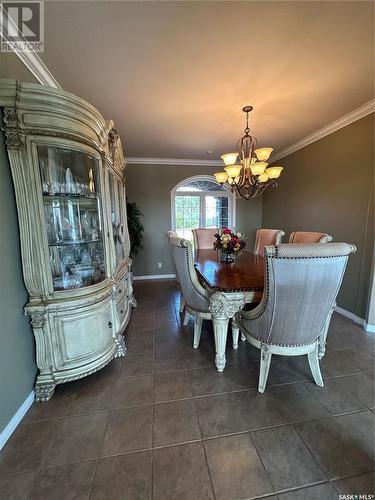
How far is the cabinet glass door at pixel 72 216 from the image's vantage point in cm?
153

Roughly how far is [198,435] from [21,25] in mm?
2857

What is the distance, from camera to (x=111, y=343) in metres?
1.88

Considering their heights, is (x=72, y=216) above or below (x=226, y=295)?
above

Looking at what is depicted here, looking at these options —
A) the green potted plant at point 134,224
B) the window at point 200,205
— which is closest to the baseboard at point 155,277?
the green potted plant at point 134,224

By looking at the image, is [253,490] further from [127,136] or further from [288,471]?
[127,136]

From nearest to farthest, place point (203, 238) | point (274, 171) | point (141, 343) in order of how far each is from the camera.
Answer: point (141, 343) < point (274, 171) < point (203, 238)

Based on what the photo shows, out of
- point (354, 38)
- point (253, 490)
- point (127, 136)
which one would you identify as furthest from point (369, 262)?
point (127, 136)

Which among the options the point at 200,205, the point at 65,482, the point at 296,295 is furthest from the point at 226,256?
the point at 200,205

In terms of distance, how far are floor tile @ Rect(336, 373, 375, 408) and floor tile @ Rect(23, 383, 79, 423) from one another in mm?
2142

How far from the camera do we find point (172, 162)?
4.50 m

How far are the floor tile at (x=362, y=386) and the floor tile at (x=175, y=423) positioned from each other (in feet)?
4.07

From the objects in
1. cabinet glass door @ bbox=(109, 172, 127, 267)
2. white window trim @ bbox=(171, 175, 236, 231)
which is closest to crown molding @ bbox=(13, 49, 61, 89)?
cabinet glass door @ bbox=(109, 172, 127, 267)

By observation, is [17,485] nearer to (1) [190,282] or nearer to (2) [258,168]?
(1) [190,282]

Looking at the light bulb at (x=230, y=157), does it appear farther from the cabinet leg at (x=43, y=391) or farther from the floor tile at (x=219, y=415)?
the cabinet leg at (x=43, y=391)
